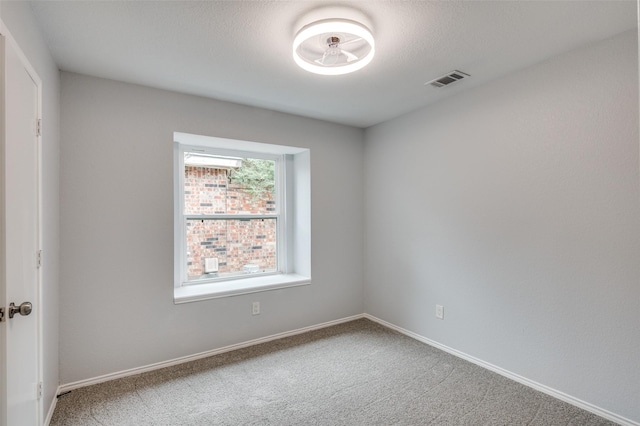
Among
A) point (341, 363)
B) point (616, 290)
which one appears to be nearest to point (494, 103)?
point (616, 290)

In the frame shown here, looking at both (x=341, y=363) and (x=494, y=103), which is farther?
(x=341, y=363)

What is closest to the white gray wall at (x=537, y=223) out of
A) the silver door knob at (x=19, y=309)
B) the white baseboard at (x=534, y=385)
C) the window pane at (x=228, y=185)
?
the white baseboard at (x=534, y=385)

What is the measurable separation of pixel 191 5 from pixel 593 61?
8.24ft

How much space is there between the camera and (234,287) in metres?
3.20

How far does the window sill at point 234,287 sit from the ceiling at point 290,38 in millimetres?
1843

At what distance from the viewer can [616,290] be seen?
2.00 m

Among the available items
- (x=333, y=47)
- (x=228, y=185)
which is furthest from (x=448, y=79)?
(x=228, y=185)

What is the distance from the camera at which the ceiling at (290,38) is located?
1.71 m

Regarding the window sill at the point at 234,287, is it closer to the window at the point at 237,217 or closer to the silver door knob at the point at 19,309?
the window at the point at 237,217

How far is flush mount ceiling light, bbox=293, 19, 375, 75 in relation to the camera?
1.72 metres

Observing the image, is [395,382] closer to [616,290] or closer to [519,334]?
[519,334]

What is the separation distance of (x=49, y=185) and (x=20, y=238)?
729 mm

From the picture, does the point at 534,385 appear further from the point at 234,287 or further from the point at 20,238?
the point at 20,238

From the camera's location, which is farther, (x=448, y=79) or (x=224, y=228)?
(x=224, y=228)
